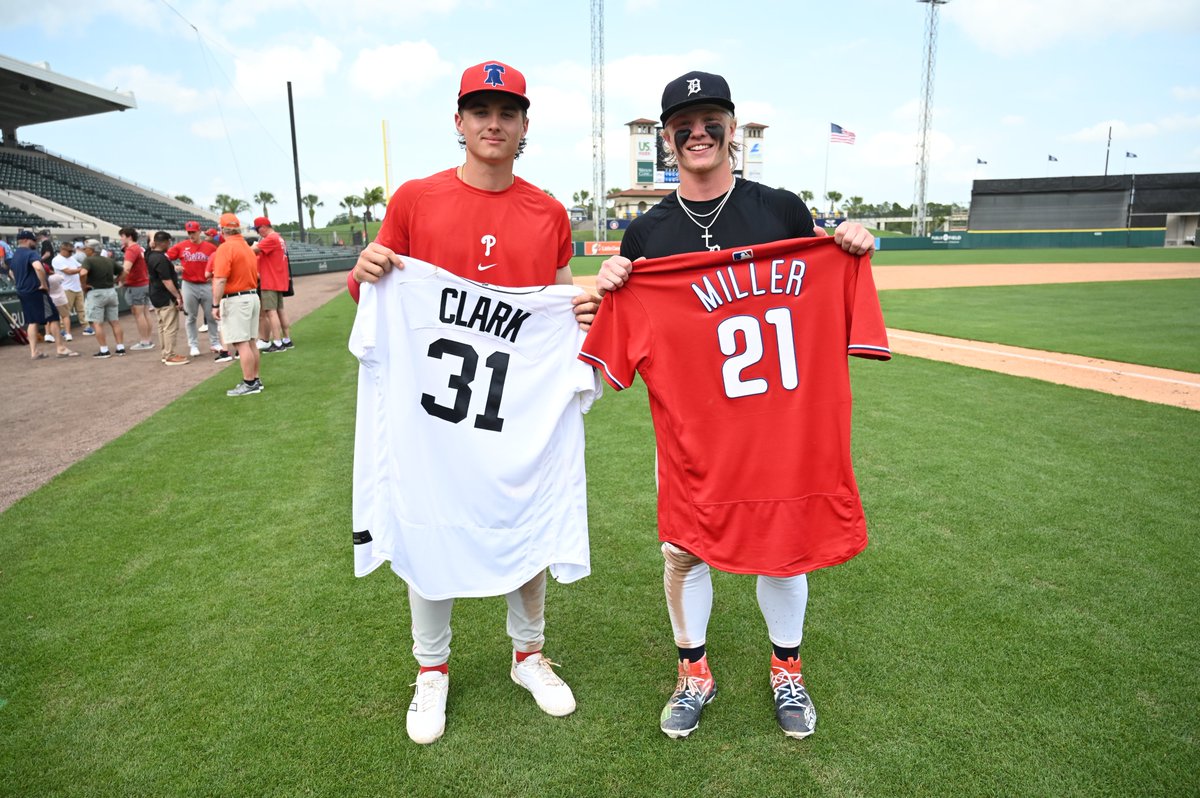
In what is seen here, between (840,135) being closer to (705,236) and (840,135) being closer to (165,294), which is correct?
(165,294)

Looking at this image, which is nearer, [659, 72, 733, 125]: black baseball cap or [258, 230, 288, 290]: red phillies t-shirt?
[659, 72, 733, 125]: black baseball cap

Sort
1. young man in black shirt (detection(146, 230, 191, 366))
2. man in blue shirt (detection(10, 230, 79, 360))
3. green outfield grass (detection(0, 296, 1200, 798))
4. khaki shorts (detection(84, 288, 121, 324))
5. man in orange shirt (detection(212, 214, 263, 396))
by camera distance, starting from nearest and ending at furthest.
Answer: green outfield grass (detection(0, 296, 1200, 798)) < man in orange shirt (detection(212, 214, 263, 396)) < young man in black shirt (detection(146, 230, 191, 366)) < man in blue shirt (detection(10, 230, 79, 360)) < khaki shorts (detection(84, 288, 121, 324))

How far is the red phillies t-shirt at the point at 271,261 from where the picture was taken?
954 cm

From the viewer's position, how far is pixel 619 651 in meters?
2.95

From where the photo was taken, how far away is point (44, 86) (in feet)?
101

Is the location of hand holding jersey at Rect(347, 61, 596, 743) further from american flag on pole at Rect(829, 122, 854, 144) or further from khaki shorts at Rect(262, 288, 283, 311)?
american flag on pole at Rect(829, 122, 854, 144)

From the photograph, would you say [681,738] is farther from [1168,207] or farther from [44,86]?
[1168,207]

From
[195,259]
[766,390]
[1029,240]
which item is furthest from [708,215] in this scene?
[1029,240]

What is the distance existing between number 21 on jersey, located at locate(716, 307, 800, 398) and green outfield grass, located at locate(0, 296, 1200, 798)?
49.2 inches

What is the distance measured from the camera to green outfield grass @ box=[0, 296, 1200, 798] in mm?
2248

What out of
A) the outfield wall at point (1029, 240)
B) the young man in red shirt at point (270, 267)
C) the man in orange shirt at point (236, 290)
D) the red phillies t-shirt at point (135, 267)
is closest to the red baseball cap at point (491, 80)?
the man in orange shirt at point (236, 290)

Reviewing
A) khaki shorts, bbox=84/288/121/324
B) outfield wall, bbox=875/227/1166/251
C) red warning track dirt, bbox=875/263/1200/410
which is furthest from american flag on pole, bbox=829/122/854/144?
khaki shorts, bbox=84/288/121/324

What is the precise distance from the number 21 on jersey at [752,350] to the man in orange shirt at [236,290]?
685cm

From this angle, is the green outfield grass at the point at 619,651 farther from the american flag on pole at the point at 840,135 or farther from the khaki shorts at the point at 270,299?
the american flag on pole at the point at 840,135
